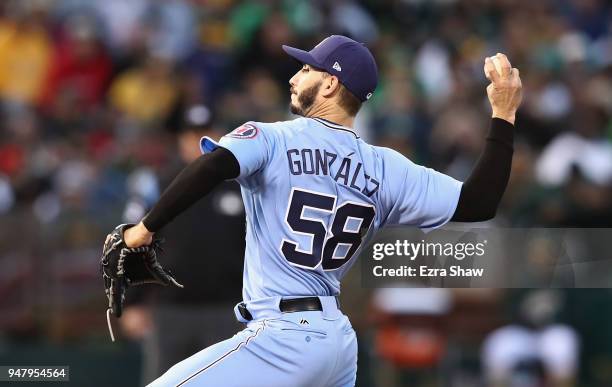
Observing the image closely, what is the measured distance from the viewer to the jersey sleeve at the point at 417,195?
14.6 feet

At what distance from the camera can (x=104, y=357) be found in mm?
8961

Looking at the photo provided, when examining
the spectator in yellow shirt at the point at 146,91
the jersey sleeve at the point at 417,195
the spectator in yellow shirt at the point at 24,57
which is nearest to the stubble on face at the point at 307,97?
the jersey sleeve at the point at 417,195

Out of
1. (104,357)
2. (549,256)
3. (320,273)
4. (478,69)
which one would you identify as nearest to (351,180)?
(320,273)

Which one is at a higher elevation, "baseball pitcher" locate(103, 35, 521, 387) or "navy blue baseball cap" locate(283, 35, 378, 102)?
"navy blue baseball cap" locate(283, 35, 378, 102)

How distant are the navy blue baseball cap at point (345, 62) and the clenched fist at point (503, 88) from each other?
44cm

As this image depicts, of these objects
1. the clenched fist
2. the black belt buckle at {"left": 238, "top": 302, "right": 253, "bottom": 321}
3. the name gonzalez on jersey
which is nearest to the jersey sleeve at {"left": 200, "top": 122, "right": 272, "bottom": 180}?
the name gonzalez on jersey

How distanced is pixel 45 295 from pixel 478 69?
511 cm

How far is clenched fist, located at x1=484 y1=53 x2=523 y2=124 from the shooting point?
4.40 metres

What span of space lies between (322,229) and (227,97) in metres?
7.20

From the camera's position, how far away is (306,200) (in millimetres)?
4180

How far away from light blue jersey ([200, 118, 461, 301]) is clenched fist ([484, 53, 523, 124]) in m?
0.48

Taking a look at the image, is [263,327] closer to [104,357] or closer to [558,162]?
[104,357]

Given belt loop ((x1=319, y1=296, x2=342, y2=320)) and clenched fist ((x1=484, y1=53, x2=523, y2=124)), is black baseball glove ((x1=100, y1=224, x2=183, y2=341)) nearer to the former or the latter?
belt loop ((x1=319, y1=296, x2=342, y2=320))

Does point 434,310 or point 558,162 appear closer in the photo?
point 434,310
